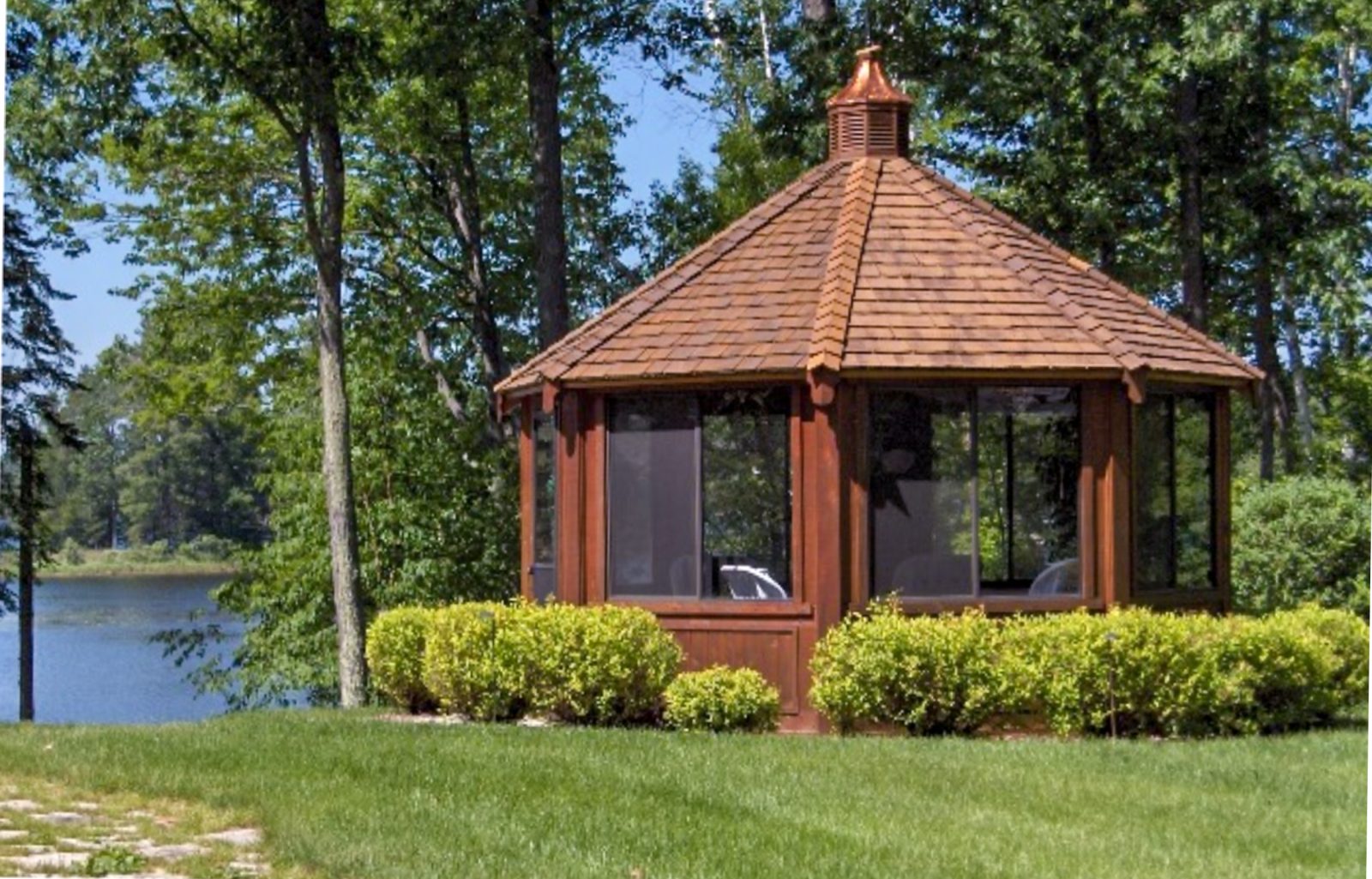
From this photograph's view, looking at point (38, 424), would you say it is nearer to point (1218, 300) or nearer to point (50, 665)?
point (50, 665)

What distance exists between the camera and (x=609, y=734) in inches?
569

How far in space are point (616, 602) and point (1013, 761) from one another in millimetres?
4785

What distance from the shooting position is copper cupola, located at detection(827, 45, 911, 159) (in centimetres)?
1866

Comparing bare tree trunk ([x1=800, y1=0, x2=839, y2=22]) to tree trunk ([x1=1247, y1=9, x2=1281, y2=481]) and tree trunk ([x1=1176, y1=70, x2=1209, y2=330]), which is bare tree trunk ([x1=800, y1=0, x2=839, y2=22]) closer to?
tree trunk ([x1=1176, y1=70, x2=1209, y2=330])

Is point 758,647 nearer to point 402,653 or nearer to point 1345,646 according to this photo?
point 402,653

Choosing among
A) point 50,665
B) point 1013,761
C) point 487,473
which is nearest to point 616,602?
point 1013,761

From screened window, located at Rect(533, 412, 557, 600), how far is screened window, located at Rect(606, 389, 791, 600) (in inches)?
48.6

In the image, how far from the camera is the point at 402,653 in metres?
16.7

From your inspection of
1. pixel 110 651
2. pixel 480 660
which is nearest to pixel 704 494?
pixel 480 660

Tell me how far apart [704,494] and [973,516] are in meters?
2.10

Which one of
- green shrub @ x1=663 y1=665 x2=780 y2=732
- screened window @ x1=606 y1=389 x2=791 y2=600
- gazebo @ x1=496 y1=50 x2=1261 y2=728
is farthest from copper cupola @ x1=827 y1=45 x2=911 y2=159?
green shrub @ x1=663 y1=665 x2=780 y2=732

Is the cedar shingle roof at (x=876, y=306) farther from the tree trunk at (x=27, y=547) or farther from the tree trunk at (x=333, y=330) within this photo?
the tree trunk at (x=27, y=547)

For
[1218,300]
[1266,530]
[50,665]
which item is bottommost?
[50,665]

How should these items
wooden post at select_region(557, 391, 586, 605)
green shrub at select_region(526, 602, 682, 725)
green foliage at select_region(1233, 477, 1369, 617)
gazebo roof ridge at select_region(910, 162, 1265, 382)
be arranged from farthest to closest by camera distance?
green foliage at select_region(1233, 477, 1369, 617) < gazebo roof ridge at select_region(910, 162, 1265, 382) < wooden post at select_region(557, 391, 586, 605) < green shrub at select_region(526, 602, 682, 725)
